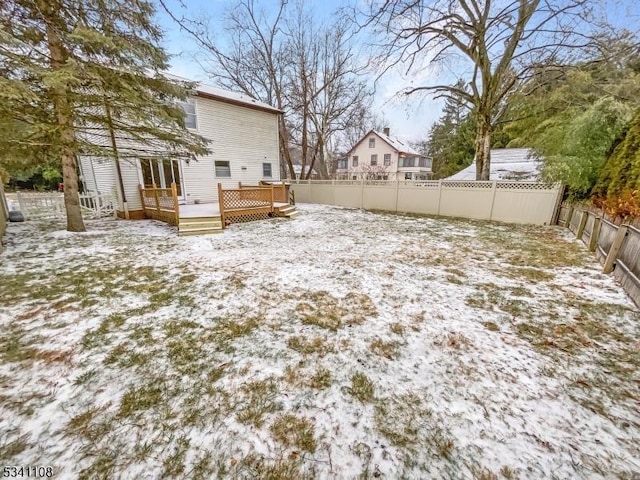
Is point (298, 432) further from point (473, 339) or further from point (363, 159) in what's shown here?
point (363, 159)

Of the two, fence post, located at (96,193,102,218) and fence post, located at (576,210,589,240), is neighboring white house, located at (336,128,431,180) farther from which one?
fence post, located at (96,193,102,218)

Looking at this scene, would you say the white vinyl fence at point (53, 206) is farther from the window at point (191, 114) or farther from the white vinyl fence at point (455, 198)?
the white vinyl fence at point (455, 198)

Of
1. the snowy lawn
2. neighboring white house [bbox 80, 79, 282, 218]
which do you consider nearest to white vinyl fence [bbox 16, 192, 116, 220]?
neighboring white house [bbox 80, 79, 282, 218]

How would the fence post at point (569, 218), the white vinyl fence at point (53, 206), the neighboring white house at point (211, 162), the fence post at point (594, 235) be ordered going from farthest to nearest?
the neighboring white house at point (211, 162) → the white vinyl fence at point (53, 206) → the fence post at point (569, 218) → the fence post at point (594, 235)

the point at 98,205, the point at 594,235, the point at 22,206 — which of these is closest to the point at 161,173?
the point at 98,205

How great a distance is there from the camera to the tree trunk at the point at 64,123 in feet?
19.2

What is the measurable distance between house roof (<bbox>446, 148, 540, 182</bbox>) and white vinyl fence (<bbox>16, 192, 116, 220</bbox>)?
15.6 meters

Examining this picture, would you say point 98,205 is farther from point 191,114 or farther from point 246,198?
point 246,198

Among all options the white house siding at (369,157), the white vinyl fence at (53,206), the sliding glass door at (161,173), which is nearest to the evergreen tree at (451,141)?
the white house siding at (369,157)

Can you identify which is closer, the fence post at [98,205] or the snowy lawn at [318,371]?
the snowy lawn at [318,371]

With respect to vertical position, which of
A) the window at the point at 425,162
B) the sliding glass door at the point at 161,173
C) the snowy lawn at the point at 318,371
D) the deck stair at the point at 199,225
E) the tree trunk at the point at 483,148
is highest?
the window at the point at 425,162

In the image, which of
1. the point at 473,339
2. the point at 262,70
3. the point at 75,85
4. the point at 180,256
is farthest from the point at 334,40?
the point at 473,339

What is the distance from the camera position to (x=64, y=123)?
6.32 meters

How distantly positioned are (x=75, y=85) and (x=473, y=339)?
9.50 metres
